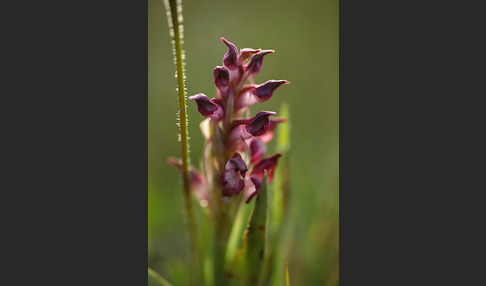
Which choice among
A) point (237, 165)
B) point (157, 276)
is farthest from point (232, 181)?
point (157, 276)

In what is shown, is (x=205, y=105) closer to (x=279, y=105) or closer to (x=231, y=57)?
(x=231, y=57)

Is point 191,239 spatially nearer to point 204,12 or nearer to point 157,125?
point 157,125

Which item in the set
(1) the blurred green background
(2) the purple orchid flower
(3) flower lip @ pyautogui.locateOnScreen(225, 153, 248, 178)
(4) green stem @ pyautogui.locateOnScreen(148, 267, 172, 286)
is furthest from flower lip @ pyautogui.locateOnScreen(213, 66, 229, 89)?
(1) the blurred green background

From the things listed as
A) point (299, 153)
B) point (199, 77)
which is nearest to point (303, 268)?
point (299, 153)

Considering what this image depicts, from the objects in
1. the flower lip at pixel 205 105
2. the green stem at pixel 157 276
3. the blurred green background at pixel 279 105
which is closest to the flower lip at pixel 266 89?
the flower lip at pixel 205 105

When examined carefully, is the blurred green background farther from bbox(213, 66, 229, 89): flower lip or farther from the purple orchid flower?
bbox(213, 66, 229, 89): flower lip

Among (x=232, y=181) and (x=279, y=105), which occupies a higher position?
(x=279, y=105)
